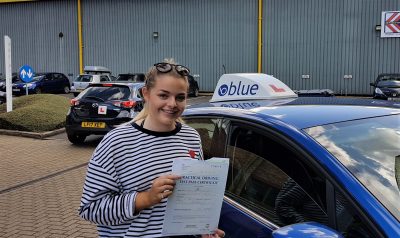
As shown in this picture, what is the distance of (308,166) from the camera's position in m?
2.16

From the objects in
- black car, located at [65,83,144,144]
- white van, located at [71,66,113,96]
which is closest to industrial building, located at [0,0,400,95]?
white van, located at [71,66,113,96]

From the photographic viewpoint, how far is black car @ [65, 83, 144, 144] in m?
10.1

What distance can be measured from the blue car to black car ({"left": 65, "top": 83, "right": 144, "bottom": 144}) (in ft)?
23.8

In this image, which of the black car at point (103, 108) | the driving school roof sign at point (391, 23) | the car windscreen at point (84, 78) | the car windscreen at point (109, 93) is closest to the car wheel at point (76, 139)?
the black car at point (103, 108)

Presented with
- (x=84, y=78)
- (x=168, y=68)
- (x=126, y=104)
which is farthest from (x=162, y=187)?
(x=84, y=78)

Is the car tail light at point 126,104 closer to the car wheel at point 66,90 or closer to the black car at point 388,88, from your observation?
the black car at point 388,88

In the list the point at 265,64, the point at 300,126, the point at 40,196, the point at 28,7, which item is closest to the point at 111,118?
the point at 40,196

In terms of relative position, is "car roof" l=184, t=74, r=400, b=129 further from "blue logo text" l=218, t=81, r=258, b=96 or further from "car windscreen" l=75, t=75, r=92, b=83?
"car windscreen" l=75, t=75, r=92, b=83

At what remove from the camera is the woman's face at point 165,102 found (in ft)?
6.21

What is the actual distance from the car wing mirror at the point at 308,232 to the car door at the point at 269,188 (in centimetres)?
13

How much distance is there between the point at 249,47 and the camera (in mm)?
26156

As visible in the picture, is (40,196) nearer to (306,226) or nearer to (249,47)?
(306,226)

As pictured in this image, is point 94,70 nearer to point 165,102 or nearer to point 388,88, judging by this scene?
point 388,88

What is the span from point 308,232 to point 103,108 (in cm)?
867
